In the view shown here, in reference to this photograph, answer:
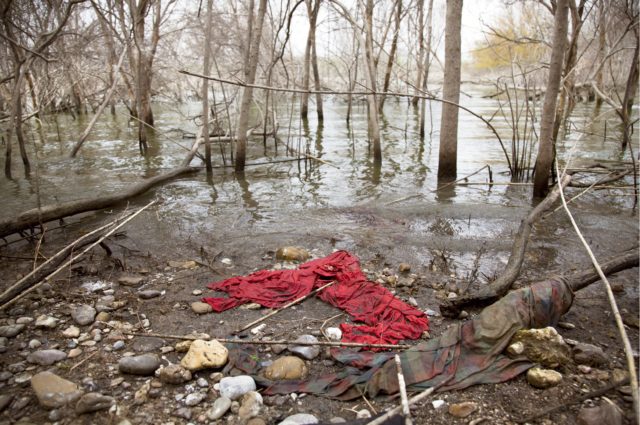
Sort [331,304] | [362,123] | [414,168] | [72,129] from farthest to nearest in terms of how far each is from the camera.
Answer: [362,123]
[72,129]
[414,168]
[331,304]

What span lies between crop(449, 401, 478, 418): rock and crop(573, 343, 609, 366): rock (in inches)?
30.5

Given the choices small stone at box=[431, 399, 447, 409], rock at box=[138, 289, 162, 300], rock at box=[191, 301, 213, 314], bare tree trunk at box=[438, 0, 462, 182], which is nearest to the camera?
→ small stone at box=[431, 399, 447, 409]

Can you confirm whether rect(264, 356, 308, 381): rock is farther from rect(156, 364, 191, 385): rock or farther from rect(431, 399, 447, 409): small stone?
rect(431, 399, 447, 409): small stone

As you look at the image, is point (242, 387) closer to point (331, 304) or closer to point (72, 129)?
point (331, 304)

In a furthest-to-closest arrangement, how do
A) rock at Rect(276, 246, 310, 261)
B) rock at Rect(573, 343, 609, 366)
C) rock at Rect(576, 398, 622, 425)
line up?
rock at Rect(276, 246, 310, 261) < rock at Rect(573, 343, 609, 366) < rock at Rect(576, 398, 622, 425)

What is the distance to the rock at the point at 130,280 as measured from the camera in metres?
3.83

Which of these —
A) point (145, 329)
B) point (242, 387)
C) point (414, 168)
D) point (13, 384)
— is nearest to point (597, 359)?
point (242, 387)

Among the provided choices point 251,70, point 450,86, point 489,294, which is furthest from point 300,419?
point 251,70

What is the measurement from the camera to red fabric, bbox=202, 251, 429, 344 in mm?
3109

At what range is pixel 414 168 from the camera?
8805 millimetres

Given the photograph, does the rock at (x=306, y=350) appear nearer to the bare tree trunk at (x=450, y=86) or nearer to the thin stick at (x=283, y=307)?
the thin stick at (x=283, y=307)

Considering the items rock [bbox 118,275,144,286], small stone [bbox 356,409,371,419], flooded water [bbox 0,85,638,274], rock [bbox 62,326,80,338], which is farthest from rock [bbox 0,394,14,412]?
flooded water [bbox 0,85,638,274]

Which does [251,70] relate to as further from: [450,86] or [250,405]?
[250,405]

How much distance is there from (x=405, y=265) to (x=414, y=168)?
498 centimetres
